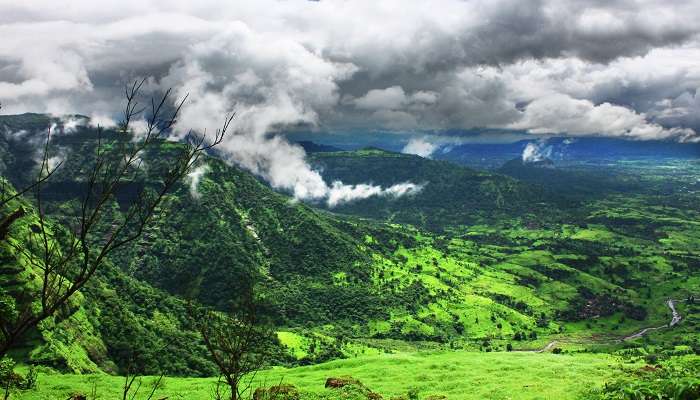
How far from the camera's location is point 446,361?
65.0m

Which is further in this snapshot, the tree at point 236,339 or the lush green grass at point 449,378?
the lush green grass at point 449,378

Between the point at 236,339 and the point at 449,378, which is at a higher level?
the point at 236,339

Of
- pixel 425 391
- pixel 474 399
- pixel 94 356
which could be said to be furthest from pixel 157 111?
pixel 94 356

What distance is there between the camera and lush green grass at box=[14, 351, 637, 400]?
48.9 meters

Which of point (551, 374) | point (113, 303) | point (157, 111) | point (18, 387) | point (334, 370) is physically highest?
point (157, 111)

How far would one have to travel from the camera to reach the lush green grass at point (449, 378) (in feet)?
161

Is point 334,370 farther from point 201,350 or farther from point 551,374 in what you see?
point 201,350

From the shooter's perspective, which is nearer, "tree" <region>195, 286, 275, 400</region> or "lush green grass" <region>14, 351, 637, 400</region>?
"tree" <region>195, 286, 275, 400</region>

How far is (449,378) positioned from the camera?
56.3 meters

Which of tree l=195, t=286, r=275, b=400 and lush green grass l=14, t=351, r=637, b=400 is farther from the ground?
tree l=195, t=286, r=275, b=400

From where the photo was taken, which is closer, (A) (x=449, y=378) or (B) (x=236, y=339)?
(B) (x=236, y=339)

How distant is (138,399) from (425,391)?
3246 centimetres

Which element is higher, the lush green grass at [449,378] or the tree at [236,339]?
the tree at [236,339]

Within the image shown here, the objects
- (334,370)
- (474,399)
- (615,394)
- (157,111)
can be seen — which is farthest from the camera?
(334,370)
